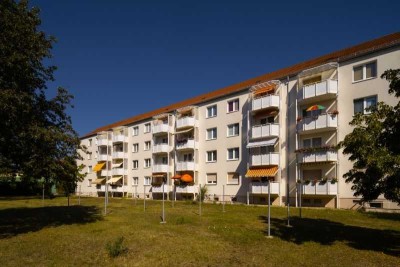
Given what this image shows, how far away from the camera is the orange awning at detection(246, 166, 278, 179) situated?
3691cm

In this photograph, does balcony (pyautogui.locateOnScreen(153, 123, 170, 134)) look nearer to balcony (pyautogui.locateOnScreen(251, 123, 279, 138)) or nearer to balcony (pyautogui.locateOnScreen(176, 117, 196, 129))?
balcony (pyautogui.locateOnScreen(176, 117, 196, 129))

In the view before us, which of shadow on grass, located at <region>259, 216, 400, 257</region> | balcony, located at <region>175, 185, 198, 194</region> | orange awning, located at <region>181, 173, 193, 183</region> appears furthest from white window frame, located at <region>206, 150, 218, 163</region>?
shadow on grass, located at <region>259, 216, 400, 257</region>

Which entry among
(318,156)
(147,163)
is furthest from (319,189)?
(147,163)

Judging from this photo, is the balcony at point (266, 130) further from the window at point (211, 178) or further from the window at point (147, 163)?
the window at point (147, 163)

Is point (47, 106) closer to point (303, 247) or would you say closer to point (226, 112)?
point (303, 247)

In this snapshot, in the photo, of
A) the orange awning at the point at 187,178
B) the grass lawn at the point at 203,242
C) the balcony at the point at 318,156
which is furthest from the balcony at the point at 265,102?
the grass lawn at the point at 203,242

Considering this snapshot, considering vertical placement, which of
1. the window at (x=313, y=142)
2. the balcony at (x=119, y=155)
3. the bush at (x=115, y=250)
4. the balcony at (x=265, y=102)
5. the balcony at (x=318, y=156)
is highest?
the balcony at (x=265, y=102)

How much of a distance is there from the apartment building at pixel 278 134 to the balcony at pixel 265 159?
0.10 meters

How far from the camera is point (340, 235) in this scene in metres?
17.1

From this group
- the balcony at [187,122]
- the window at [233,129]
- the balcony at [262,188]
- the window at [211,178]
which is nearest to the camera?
the balcony at [262,188]

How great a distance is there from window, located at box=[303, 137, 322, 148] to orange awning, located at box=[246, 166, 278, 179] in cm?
372

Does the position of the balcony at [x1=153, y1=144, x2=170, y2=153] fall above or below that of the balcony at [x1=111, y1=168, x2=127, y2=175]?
above

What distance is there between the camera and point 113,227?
19.5m

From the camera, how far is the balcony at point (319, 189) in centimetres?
3194
